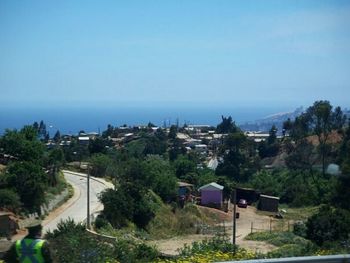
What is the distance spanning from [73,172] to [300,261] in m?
54.7

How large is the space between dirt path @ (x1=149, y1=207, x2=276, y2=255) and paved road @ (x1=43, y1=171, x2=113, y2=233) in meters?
5.46

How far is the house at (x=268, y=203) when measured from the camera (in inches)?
1892

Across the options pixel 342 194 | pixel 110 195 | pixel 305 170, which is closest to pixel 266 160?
pixel 305 170

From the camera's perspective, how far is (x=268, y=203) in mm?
48625

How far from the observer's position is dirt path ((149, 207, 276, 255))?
27344mm

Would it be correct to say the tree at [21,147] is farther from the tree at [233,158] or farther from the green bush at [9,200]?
the tree at [233,158]

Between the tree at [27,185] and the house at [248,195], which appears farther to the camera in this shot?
the house at [248,195]

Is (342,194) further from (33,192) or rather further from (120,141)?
(120,141)

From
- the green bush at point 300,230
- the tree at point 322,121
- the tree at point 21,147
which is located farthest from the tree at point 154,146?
the green bush at point 300,230

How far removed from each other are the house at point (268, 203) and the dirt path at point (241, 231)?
0.82 m

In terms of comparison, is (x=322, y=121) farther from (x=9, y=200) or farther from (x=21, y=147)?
(x=9, y=200)

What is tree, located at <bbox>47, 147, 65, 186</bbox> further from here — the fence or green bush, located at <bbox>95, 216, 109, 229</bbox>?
the fence

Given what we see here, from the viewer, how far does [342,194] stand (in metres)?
42.2

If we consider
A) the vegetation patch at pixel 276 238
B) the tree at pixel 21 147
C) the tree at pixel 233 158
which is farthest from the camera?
the tree at pixel 233 158
